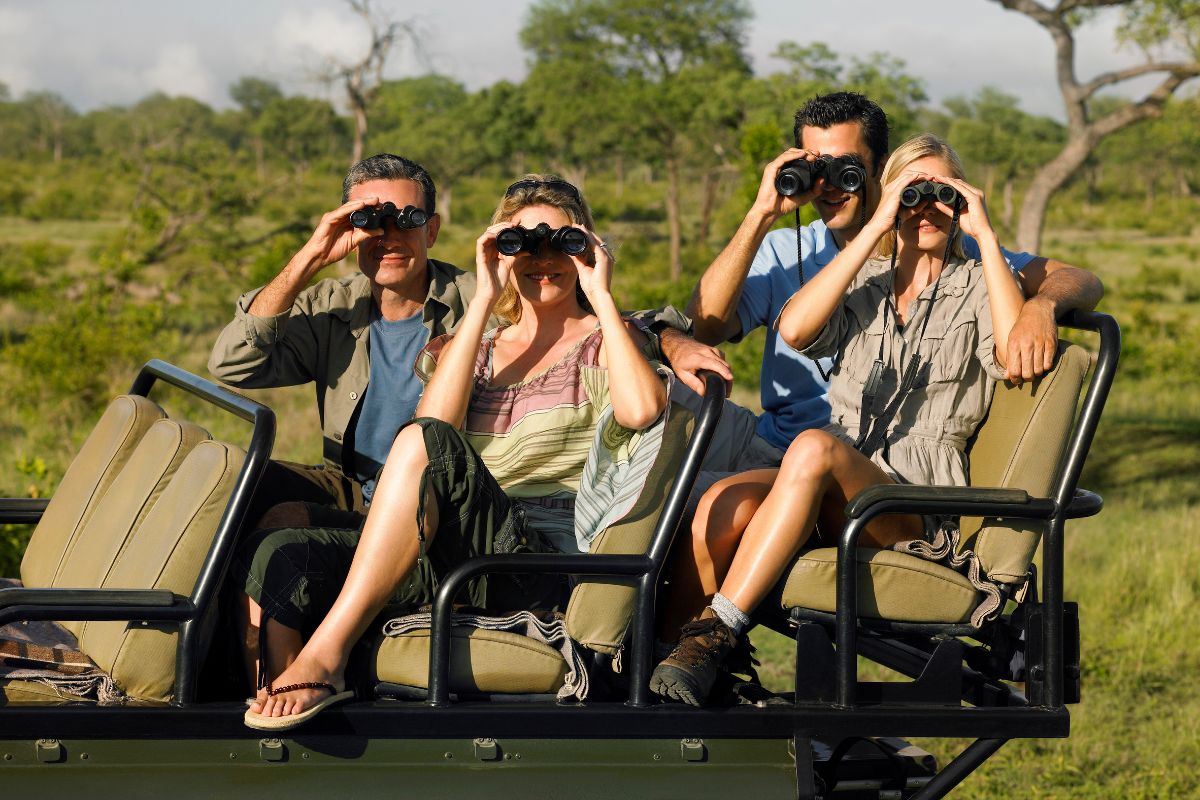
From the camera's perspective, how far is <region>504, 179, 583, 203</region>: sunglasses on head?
3367 millimetres

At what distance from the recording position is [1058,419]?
2.98 metres

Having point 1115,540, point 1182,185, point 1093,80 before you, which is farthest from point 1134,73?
point 1182,185

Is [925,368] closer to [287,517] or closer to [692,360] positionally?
[692,360]

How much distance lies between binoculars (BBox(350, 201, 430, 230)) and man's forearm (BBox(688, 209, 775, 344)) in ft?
2.56

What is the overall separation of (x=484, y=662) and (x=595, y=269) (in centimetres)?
91

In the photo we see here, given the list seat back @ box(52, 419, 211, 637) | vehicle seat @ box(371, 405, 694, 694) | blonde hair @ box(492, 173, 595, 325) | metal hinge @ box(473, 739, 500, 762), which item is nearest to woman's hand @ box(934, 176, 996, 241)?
blonde hair @ box(492, 173, 595, 325)

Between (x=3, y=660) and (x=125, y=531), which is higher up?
(x=125, y=531)

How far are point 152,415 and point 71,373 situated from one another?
757 centimetres

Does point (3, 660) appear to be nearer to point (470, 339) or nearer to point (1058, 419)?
point (470, 339)

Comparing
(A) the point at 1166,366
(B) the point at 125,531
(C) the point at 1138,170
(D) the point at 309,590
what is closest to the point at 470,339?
(D) the point at 309,590

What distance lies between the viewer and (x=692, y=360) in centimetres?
303

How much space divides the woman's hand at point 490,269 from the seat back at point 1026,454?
1.18 m

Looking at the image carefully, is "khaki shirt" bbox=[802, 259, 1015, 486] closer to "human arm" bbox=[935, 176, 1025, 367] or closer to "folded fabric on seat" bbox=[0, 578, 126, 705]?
"human arm" bbox=[935, 176, 1025, 367]

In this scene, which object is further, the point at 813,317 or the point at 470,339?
the point at 813,317
